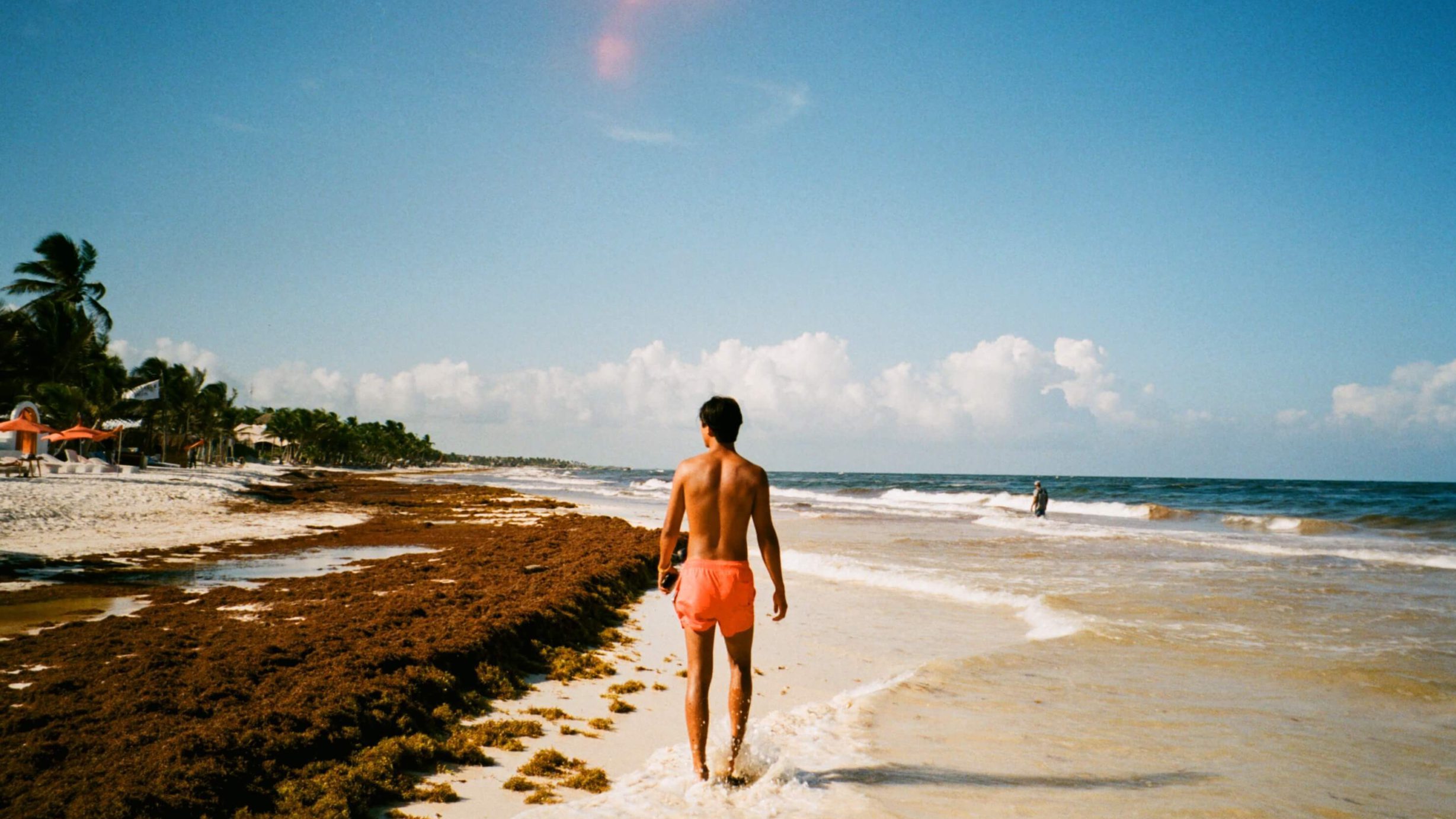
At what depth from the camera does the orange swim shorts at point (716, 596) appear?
4.33 meters

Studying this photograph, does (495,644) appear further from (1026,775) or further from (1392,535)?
(1392,535)

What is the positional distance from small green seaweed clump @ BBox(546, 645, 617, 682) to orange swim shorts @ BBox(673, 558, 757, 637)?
3.17 m

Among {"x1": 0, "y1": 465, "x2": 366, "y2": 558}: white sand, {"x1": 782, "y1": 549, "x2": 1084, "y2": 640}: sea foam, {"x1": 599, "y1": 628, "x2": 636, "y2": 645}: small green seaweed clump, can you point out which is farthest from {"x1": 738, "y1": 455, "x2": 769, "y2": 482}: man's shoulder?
{"x1": 0, "y1": 465, "x2": 366, "y2": 558}: white sand

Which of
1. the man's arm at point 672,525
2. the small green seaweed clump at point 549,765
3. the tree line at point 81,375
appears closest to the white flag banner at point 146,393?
the tree line at point 81,375

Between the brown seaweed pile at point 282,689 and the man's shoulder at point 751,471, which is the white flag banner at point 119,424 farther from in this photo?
the man's shoulder at point 751,471

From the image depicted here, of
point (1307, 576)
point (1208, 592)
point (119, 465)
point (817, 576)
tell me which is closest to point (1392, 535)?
point (1307, 576)

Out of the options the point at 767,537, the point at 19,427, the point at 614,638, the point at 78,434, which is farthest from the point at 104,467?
the point at 767,537

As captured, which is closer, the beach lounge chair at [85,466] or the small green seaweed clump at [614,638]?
the small green seaweed clump at [614,638]

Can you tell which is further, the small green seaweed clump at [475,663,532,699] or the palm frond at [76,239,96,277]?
the palm frond at [76,239,96,277]

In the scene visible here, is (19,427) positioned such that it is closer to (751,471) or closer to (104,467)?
(104,467)

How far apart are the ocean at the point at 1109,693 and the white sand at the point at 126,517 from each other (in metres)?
14.1

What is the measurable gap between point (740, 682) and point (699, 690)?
245 mm

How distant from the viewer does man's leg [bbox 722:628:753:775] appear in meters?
4.42

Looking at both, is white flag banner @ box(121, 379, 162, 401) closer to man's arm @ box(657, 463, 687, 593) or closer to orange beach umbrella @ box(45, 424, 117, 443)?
orange beach umbrella @ box(45, 424, 117, 443)
